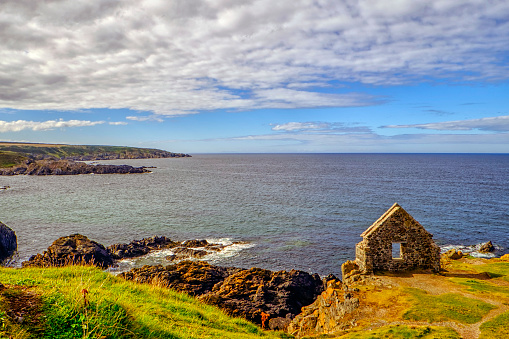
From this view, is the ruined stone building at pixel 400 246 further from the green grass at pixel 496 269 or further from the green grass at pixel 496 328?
the green grass at pixel 496 328

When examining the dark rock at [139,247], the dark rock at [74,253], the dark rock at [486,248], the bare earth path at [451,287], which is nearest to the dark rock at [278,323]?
the bare earth path at [451,287]

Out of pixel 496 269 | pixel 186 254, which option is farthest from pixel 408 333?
pixel 186 254

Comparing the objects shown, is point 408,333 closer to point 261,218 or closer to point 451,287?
point 451,287

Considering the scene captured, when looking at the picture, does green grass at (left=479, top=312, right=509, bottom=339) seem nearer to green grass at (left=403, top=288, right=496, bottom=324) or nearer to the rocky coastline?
green grass at (left=403, top=288, right=496, bottom=324)

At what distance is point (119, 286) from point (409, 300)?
51.4 ft

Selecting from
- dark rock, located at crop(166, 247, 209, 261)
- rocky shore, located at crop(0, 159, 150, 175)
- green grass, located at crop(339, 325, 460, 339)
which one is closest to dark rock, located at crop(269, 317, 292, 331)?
green grass, located at crop(339, 325, 460, 339)

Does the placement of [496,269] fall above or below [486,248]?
above

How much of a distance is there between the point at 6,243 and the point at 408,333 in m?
49.6

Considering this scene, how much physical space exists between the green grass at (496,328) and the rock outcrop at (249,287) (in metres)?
12.5

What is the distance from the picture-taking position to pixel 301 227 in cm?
5619

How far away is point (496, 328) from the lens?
1416cm

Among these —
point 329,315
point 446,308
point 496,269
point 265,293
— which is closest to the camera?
point 446,308

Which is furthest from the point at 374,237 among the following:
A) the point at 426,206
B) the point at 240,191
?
the point at 240,191

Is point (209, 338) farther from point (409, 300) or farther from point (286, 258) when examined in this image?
point (286, 258)
